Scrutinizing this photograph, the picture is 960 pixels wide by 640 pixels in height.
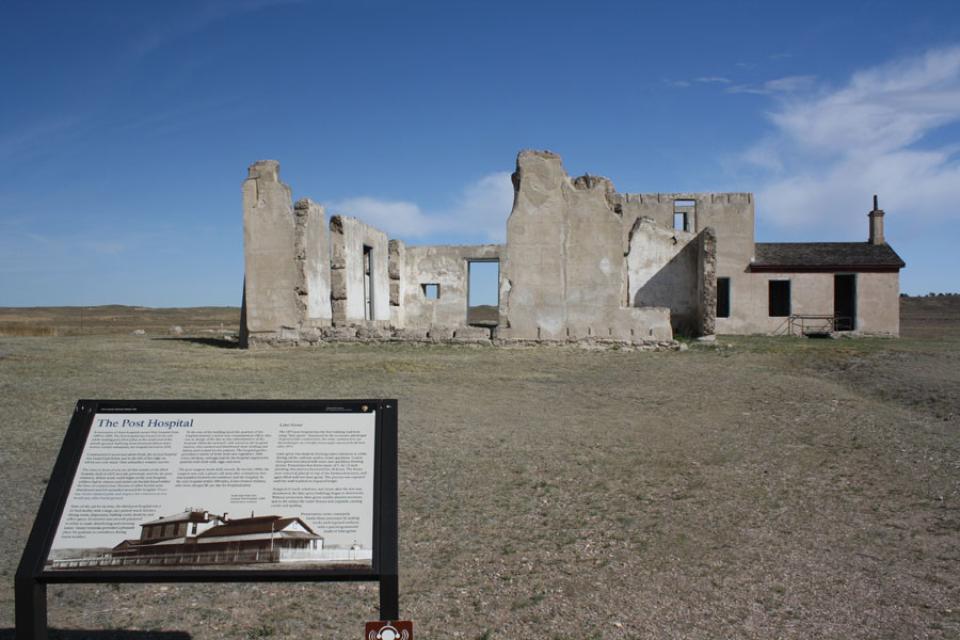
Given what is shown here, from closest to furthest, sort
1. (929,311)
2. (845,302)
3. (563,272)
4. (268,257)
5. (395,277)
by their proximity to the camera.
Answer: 1. (563,272)
2. (268,257)
3. (395,277)
4. (845,302)
5. (929,311)

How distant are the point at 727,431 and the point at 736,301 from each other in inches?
786

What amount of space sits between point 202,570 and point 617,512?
316 centimetres

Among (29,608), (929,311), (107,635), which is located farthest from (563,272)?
(929,311)

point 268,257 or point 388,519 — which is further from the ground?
point 268,257

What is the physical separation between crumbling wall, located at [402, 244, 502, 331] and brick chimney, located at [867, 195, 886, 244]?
48.9ft

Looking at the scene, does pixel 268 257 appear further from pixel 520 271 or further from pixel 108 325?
pixel 108 325

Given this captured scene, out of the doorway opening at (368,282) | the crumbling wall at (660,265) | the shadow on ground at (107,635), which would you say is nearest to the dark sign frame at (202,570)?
the shadow on ground at (107,635)

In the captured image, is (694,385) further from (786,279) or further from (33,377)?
(786,279)

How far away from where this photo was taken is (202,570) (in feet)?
9.73

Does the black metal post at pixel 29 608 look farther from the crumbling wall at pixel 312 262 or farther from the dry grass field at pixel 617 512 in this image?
the crumbling wall at pixel 312 262

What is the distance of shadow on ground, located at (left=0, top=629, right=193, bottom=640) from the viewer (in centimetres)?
349

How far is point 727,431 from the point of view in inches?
320

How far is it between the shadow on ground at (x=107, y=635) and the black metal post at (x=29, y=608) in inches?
19.4

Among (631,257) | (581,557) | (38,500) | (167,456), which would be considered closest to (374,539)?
(167,456)
